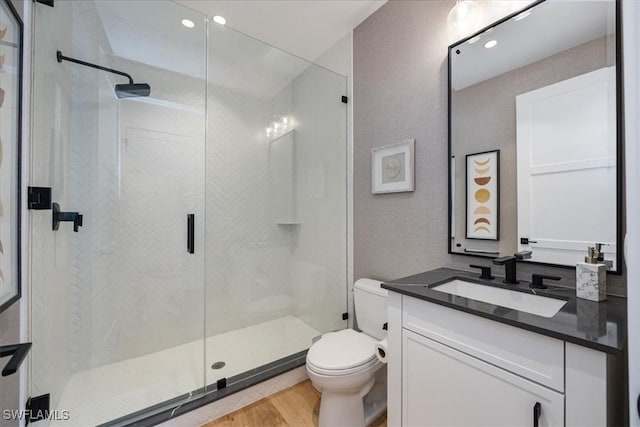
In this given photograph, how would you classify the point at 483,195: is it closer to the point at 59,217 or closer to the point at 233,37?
the point at 233,37

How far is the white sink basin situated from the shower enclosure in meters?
1.01

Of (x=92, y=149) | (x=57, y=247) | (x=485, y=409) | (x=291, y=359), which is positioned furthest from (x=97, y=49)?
(x=485, y=409)

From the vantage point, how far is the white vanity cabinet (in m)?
0.66

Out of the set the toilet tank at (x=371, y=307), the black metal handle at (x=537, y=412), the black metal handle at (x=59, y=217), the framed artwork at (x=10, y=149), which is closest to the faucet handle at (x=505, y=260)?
the black metal handle at (x=537, y=412)

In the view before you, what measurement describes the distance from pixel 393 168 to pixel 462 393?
3.99ft

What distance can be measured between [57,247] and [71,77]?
3.43ft

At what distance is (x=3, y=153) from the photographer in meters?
0.80

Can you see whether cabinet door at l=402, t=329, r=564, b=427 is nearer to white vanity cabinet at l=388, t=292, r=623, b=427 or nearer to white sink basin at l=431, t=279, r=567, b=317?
white vanity cabinet at l=388, t=292, r=623, b=427

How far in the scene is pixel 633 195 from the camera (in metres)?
0.44

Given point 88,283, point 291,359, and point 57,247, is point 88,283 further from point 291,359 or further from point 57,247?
point 291,359

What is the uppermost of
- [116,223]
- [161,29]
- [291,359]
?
[161,29]

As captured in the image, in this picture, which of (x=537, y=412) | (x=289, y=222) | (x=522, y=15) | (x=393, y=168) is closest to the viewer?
(x=537, y=412)

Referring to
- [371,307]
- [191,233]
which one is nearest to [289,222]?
[191,233]

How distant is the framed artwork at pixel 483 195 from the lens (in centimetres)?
126
